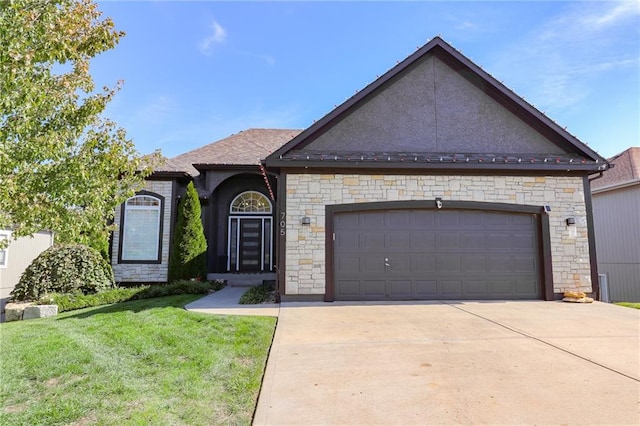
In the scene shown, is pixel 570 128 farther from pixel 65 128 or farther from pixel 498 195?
pixel 65 128

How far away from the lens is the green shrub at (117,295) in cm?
931

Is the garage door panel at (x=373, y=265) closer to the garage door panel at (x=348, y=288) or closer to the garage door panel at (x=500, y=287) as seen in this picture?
the garage door panel at (x=348, y=288)

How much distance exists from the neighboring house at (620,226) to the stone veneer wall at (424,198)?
7.53 meters

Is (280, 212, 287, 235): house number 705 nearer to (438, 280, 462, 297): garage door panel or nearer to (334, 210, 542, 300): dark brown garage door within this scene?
(334, 210, 542, 300): dark brown garage door

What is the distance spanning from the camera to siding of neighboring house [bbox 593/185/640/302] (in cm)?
1495

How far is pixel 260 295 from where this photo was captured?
9.80m

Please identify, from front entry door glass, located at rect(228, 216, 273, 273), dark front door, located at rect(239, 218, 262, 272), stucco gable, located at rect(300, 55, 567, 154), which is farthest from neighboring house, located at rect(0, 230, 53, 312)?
stucco gable, located at rect(300, 55, 567, 154)

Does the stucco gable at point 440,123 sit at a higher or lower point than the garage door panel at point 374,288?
higher

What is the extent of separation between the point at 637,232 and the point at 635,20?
9.28 m

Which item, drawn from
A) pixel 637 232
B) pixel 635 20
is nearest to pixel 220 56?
pixel 635 20

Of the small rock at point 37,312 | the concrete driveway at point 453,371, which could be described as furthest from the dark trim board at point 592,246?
the small rock at point 37,312

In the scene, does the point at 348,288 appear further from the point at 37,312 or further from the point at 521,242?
the point at 37,312

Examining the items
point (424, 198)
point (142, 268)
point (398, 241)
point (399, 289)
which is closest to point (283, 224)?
point (398, 241)

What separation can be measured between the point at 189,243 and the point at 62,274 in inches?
152
